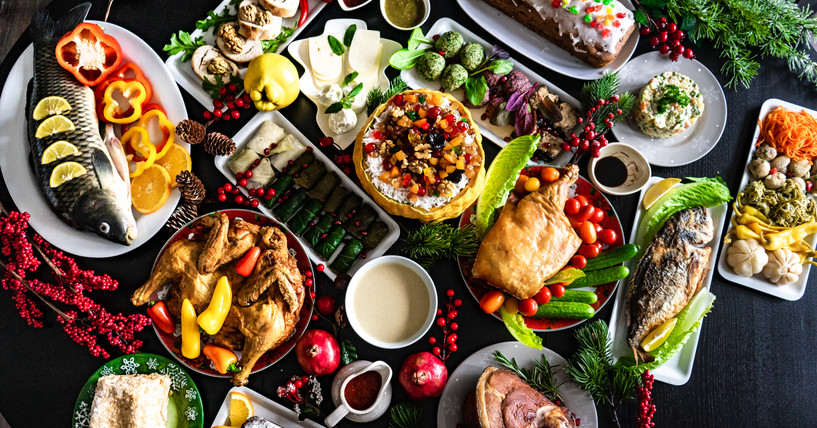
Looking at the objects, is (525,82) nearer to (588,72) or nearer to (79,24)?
(588,72)

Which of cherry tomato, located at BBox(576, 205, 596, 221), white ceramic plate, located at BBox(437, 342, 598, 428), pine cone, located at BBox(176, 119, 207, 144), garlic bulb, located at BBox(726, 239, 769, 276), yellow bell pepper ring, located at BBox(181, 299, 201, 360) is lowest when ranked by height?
white ceramic plate, located at BBox(437, 342, 598, 428)

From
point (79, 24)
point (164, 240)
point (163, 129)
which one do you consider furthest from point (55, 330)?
point (79, 24)

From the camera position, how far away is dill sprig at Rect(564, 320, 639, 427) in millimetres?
2688

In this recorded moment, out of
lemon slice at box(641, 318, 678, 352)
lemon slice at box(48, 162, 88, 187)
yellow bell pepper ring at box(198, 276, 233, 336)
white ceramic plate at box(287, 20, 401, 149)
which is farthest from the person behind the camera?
white ceramic plate at box(287, 20, 401, 149)

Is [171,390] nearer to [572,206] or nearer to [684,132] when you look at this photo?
[572,206]

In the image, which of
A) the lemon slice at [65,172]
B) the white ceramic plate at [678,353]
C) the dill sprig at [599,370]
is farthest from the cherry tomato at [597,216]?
the lemon slice at [65,172]

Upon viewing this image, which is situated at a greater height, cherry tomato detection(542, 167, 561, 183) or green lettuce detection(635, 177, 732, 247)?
cherry tomato detection(542, 167, 561, 183)

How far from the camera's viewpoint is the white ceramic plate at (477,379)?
270cm

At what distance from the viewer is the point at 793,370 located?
294 centimetres

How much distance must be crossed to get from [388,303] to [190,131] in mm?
1356

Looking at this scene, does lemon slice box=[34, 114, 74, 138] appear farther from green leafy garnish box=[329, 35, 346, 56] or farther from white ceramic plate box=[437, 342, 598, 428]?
white ceramic plate box=[437, 342, 598, 428]

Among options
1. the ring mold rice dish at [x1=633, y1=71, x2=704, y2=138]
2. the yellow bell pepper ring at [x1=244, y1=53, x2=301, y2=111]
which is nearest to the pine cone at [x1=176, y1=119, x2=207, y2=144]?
the yellow bell pepper ring at [x1=244, y1=53, x2=301, y2=111]

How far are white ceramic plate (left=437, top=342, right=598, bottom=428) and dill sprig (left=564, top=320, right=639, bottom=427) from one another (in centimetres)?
5

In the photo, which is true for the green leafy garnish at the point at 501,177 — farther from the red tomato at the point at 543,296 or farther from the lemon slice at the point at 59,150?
the lemon slice at the point at 59,150
